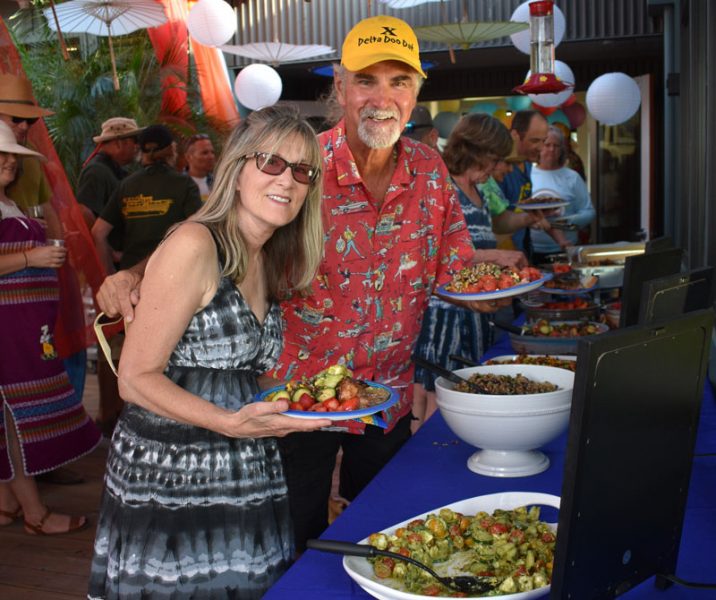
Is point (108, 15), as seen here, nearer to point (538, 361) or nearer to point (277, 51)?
point (277, 51)

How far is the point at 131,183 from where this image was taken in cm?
446

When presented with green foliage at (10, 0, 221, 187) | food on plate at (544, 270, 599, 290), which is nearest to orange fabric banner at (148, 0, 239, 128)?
green foliage at (10, 0, 221, 187)

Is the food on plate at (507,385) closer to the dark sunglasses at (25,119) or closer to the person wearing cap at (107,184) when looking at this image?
the dark sunglasses at (25,119)

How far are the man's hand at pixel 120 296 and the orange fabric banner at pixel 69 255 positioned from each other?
7.98 ft

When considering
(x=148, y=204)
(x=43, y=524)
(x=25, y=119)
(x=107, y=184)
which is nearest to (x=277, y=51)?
(x=107, y=184)

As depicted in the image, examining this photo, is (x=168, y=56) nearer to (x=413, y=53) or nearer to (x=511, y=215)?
(x=511, y=215)


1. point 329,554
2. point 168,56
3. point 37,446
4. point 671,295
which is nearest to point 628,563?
point 329,554

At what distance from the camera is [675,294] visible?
1.62 meters

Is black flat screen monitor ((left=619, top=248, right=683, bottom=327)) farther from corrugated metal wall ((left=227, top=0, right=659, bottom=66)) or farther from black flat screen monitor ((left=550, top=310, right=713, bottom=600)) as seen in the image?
corrugated metal wall ((left=227, top=0, right=659, bottom=66))

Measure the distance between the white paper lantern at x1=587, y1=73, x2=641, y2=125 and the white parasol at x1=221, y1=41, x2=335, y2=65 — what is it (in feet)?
8.03

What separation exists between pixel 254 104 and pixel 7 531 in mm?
5327

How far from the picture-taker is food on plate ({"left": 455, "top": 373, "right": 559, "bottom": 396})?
179cm

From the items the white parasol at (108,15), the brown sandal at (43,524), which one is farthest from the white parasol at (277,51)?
the brown sandal at (43,524)

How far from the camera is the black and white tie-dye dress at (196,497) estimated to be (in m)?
1.55
